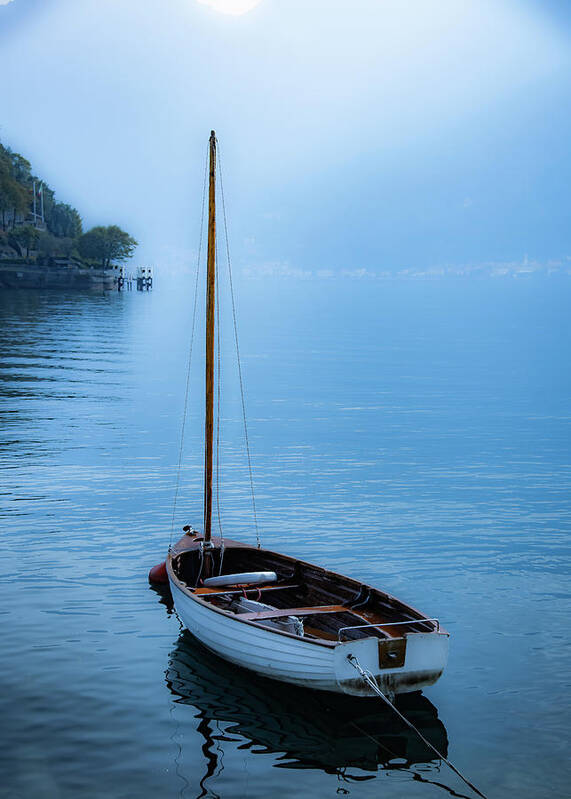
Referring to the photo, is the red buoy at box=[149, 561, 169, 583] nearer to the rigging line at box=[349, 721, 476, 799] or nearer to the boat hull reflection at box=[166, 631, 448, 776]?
the boat hull reflection at box=[166, 631, 448, 776]

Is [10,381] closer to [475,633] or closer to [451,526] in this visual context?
[451,526]

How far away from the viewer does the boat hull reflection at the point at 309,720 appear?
55.8 feet

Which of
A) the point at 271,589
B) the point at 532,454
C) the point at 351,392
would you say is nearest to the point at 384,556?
the point at 271,589

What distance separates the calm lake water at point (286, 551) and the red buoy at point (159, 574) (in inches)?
23.4

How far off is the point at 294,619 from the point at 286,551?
10756 mm

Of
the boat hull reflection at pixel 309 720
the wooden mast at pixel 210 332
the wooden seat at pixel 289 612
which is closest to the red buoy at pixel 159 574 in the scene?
the wooden mast at pixel 210 332

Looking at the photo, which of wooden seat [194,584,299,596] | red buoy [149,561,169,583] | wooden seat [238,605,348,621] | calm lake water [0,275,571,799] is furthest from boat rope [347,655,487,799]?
red buoy [149,561,169,583]

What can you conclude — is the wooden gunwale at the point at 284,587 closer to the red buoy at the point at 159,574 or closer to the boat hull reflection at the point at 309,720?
the red buoy at the point at 159,574

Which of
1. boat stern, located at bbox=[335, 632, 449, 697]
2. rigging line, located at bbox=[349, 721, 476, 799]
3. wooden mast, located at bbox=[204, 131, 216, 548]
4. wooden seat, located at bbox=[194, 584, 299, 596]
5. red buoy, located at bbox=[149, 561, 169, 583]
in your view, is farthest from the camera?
red buoy, located at bbox=[149, 561, 169, 583]

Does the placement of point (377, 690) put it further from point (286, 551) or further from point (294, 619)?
point (286, 551)

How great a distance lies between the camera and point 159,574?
26.1 metres

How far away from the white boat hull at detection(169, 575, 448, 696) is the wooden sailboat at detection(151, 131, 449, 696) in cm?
2

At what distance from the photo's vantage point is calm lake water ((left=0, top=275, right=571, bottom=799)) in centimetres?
1672

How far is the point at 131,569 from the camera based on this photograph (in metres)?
27.8
